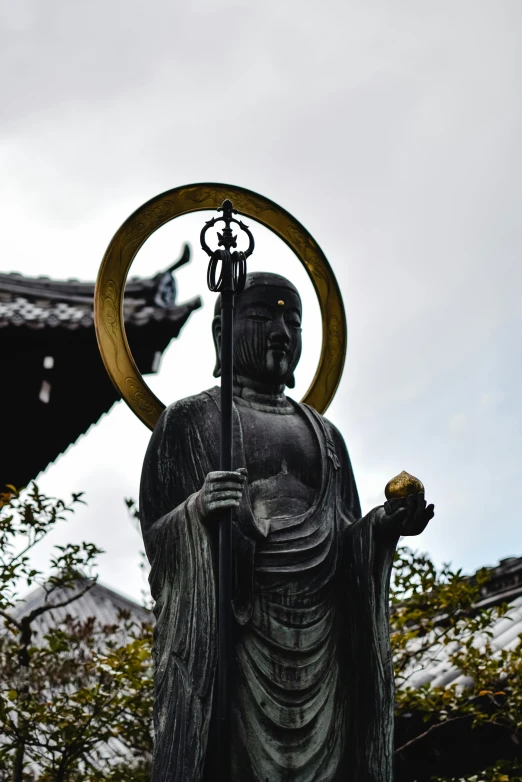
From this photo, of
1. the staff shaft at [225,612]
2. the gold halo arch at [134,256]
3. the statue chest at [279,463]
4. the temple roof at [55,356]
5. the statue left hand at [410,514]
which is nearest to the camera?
the staff shaft at [225,612]

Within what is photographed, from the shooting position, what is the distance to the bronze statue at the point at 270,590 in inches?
155

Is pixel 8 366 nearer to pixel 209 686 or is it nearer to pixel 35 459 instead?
pixel 35 459

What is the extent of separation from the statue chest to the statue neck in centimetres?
5

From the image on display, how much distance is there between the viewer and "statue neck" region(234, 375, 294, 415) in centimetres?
466

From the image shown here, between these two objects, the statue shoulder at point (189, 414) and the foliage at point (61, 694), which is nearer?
the statue shoulder at point (189, 414)

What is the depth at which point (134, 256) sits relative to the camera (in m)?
4.87

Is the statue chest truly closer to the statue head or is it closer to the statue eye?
the statue head

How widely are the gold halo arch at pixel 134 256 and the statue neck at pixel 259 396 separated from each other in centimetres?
37

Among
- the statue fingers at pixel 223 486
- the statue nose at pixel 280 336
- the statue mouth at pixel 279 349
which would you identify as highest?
the statue nose at pixel 280 336

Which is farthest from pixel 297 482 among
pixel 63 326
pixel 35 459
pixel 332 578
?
pixel 35 459

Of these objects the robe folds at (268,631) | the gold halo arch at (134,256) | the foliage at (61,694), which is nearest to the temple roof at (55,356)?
the foliage at (61,694)

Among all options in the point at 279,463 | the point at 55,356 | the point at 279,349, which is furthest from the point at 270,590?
the point at 55,356

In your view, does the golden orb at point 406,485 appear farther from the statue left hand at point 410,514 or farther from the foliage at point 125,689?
the foliage at point 125,689

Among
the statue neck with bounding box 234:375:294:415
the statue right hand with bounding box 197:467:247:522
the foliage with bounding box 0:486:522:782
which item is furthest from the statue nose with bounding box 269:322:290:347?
the foliage with bounding box 0:486:522:782
